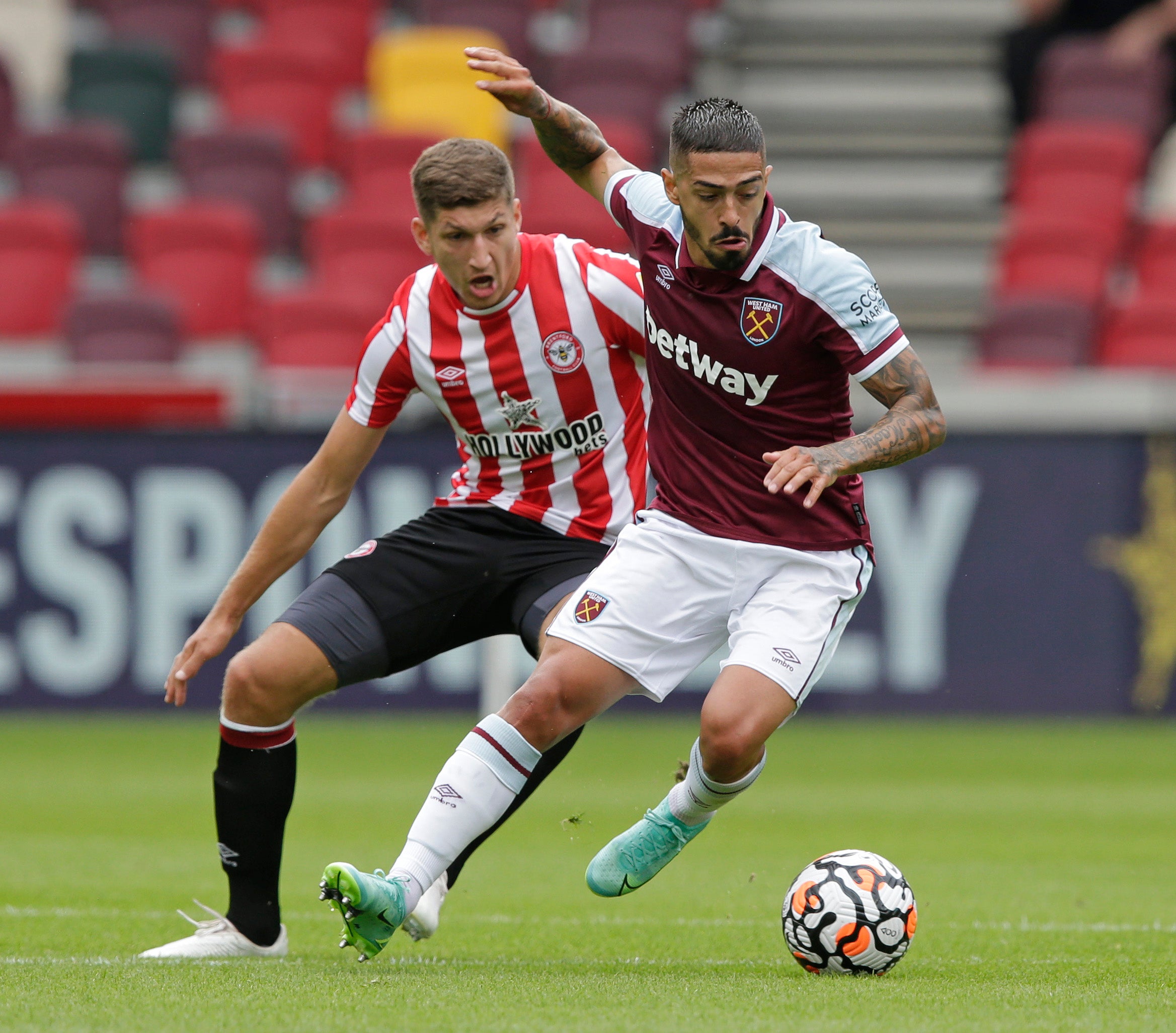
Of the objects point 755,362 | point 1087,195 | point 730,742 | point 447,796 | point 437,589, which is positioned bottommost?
point 447,796

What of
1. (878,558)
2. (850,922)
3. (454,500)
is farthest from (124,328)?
(850,922)

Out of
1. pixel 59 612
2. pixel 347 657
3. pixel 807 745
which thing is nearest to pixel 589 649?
pixel 347 657

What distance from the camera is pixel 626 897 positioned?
21.5 ft

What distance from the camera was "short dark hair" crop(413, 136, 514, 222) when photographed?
4.92 m

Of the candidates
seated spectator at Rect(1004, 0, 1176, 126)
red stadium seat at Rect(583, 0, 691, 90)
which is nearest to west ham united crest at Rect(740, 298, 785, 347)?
red stadium seat at Rect(583, 0, 691, 90)

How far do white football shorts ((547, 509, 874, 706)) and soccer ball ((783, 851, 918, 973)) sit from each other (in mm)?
481

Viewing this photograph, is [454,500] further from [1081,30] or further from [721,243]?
[1081,30]

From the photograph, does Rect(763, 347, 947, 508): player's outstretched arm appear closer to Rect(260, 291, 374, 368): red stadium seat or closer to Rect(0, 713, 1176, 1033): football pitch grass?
Rect(0, 713, 1176, 1033): football pitch grass

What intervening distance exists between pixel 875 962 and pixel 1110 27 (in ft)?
46.5

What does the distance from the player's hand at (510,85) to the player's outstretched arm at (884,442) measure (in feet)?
4.20

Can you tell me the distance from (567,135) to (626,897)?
8.71ft

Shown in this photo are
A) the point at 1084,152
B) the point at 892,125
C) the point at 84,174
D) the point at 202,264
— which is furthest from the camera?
the point at 892,125

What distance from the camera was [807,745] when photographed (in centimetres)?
1087

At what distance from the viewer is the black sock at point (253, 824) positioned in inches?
200
